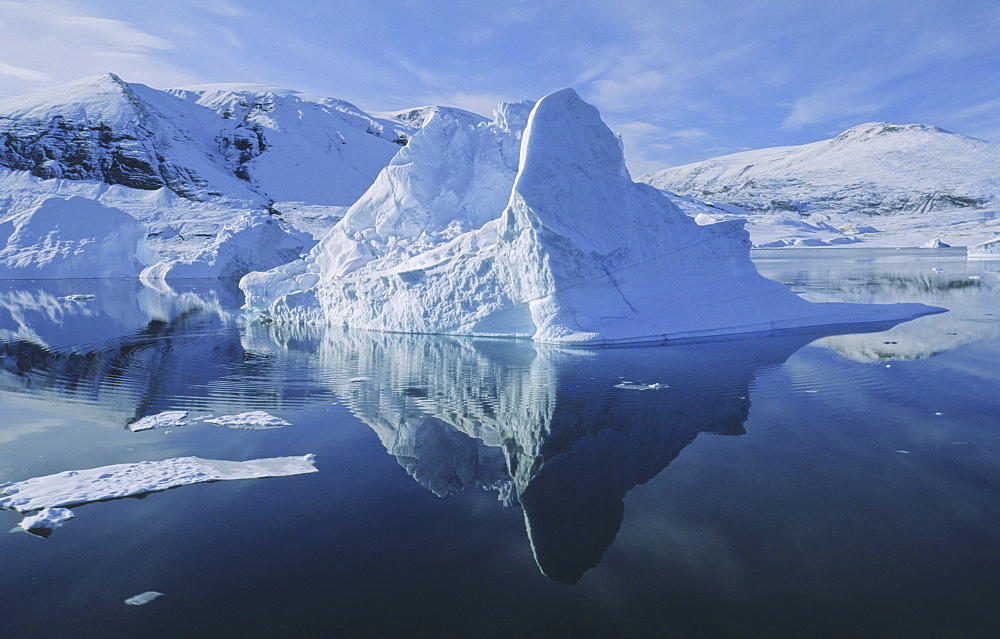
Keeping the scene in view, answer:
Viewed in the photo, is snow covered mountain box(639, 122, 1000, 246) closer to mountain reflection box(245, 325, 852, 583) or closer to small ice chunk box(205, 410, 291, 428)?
mountain reflection box(245, 325, 852, 583)

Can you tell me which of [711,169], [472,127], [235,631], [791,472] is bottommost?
[235,631]

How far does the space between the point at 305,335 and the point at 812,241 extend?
5947cm

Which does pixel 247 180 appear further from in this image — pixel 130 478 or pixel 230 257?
pixel 130 478

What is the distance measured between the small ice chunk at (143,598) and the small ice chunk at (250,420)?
3.06 metres

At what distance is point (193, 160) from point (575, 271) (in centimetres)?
6146

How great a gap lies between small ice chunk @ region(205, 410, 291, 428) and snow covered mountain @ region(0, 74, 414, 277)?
1219 inches

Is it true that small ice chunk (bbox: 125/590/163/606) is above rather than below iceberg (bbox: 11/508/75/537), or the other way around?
below

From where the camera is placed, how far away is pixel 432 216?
1470cm

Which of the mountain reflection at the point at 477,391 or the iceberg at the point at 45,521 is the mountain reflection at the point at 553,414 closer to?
the mountain reflection at the point at 477,391

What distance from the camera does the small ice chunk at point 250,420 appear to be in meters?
6.45

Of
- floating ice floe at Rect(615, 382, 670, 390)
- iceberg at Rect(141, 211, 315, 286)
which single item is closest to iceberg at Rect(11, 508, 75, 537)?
floating ice floe at Rect(615, 382, 670, 390)

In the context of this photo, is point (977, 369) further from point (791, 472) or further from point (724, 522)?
point (724, 522)

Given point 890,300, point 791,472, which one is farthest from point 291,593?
point 890,300

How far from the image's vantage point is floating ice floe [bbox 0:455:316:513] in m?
4.58
